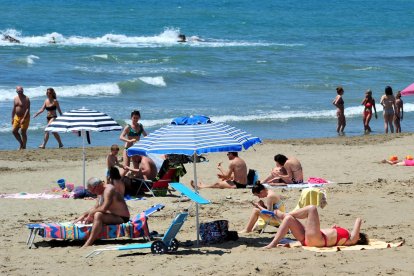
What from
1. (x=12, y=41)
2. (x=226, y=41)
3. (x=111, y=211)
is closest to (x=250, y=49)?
(x=226, y=41)

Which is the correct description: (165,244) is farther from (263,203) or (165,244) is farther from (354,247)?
(354,247)

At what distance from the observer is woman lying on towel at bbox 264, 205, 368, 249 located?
10367 mm

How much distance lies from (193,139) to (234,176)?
457cm

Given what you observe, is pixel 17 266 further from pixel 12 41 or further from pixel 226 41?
pixel 226 41

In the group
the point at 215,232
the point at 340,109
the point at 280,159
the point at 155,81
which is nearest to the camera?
the point at 215,232

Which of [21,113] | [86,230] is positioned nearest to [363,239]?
[86,230]

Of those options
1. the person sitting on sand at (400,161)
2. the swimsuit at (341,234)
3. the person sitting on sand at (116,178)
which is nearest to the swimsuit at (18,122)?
the person sitting on sand at (400,161)

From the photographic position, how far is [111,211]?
1077 cm

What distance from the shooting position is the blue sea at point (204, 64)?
2520 centimetres

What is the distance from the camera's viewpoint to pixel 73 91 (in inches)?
1120

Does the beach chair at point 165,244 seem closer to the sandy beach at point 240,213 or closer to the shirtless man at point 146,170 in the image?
the sandy beach at point 240,213

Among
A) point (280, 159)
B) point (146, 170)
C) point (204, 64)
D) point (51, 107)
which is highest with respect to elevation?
point (204, 64)

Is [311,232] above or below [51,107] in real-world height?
below

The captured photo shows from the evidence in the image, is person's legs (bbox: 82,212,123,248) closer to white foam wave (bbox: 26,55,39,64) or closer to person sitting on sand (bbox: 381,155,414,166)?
person sitting on sand (bbox: 381,155,414,166)
